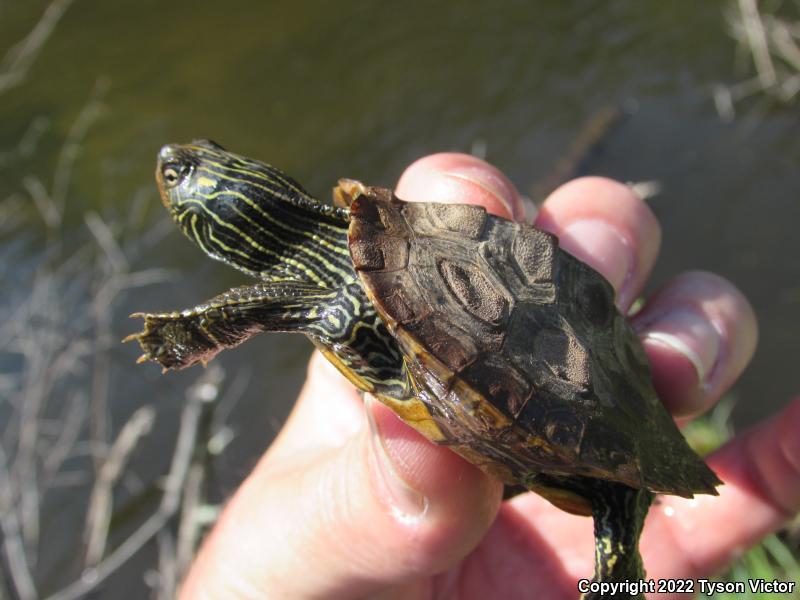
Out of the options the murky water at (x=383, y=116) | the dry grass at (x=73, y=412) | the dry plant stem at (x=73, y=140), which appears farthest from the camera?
the dry plant stem at (x=73, y=140)

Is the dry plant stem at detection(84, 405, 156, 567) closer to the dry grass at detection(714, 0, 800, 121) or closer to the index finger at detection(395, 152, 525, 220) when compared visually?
the index finger at detection(395, 152, 525, 220)

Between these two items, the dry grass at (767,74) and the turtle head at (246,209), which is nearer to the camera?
the turtle head at (246,209)

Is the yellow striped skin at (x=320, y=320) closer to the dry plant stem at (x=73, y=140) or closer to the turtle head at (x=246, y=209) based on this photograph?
the turtle head at (x=246, y=209)

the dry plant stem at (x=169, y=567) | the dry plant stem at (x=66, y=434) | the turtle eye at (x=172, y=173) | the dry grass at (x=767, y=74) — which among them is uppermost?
the turtle eye at (x=172, y=173)

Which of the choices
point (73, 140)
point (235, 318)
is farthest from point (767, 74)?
point (73, 140)

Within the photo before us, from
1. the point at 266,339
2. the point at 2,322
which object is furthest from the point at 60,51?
the point at 266,339

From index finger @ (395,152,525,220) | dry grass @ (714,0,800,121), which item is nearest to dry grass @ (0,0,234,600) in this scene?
index finger @ (395,152,525,220)

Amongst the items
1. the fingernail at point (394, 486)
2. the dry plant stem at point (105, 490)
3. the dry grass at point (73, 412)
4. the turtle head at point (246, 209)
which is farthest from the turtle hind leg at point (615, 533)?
the dry plant stem at point (105, 490)
